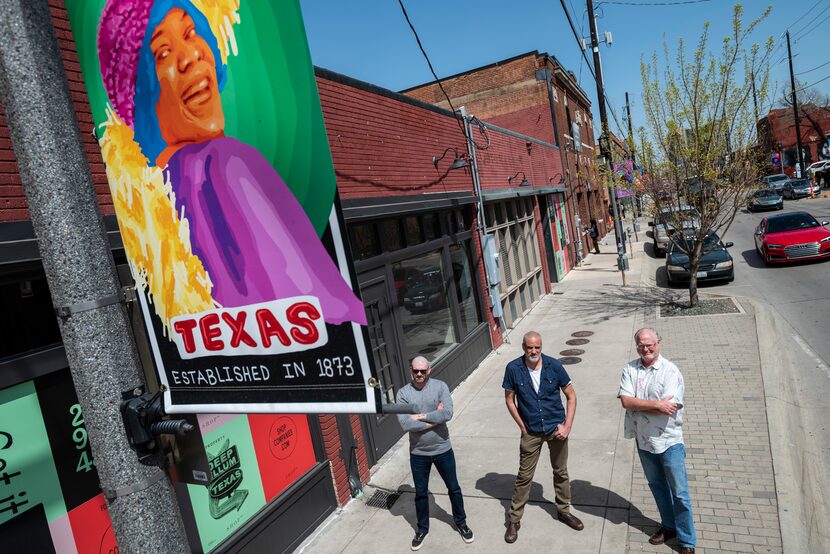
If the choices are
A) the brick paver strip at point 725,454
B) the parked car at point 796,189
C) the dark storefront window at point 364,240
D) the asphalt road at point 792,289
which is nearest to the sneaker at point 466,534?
the brick paver strip at point 725,454

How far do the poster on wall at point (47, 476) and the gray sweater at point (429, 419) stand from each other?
2.35m

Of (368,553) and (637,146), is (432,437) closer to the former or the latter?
(368,553)

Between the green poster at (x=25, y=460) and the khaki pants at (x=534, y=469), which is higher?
the green poster at (x=25, y=460)

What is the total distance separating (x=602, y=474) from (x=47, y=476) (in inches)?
195

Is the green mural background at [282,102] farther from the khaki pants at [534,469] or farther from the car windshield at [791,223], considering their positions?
the car windshield at [791,223]

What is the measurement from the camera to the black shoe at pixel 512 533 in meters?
5.08

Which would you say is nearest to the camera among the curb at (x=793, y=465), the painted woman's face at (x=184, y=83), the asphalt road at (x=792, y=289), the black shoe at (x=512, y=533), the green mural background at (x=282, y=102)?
the green mural background at (x=282, y=102)

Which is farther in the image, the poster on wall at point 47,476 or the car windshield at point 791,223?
the car windshield at point 791,223

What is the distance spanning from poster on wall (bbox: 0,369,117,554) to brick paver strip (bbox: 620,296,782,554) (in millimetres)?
4136

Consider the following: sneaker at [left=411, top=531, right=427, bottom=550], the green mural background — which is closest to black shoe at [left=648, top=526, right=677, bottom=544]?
sneaker at [left=411, top=531, right=427, bottom=550]

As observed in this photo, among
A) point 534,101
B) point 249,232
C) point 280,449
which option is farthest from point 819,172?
point 249,232

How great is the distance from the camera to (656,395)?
445cm

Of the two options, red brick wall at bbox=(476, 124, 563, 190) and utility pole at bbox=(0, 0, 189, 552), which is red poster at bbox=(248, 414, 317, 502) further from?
red brick wall at bbox=(476, 124, 563, 190)

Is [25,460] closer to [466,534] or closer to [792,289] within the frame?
[466,534]
